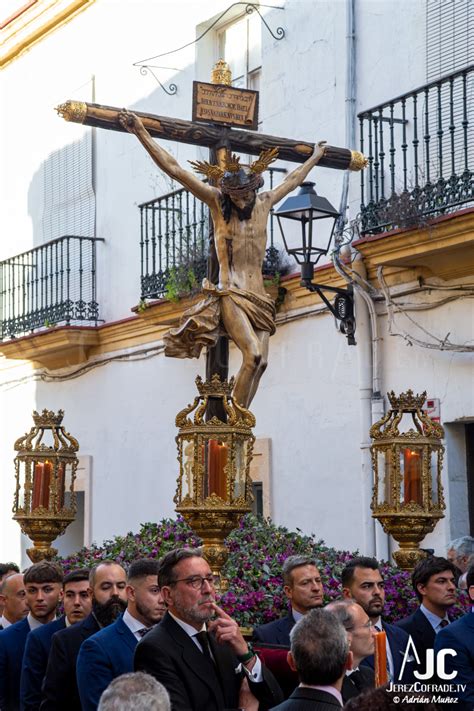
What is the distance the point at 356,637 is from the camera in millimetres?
4535

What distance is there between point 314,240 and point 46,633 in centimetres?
590

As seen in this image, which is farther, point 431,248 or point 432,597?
→ point 431,248

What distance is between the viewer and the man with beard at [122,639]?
16.7ft

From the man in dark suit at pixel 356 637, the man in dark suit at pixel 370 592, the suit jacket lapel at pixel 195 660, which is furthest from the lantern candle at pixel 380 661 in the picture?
the man in dark suit at pixel 370 592

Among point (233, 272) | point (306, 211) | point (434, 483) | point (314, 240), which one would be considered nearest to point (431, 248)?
point (306, 211)

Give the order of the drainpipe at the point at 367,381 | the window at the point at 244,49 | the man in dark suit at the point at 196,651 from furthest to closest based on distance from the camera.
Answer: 1. the window at the point at 244,49
2. the drainpipe at the point at 367,381
3. the man in dark suit at the point at 196,651

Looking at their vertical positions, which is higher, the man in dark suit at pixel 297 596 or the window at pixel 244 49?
the window at pixel 244 49

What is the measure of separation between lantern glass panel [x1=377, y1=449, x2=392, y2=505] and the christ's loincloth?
101 centimetres

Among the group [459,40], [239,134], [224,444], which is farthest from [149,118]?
[459,40]

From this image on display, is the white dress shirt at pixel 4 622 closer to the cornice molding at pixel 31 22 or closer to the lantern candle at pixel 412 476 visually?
the lantern candle at pixel 412 476

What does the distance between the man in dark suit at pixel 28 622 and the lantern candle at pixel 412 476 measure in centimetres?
214

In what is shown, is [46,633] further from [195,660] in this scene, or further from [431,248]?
[431,248]

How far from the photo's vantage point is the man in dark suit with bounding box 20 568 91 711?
5949mm

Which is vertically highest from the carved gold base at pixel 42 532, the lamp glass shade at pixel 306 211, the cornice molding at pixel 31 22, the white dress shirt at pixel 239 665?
the cornice molding at pixel 31 22
